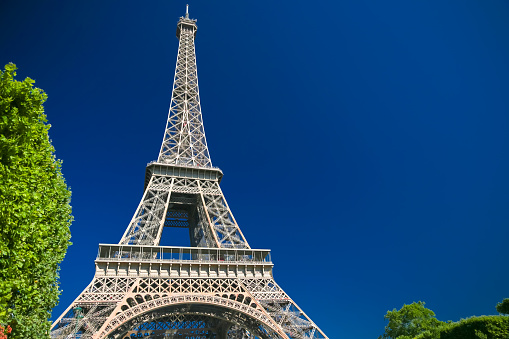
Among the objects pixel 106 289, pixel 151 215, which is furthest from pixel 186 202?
pixel 106 289

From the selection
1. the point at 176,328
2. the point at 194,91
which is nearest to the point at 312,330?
the point at 176,328

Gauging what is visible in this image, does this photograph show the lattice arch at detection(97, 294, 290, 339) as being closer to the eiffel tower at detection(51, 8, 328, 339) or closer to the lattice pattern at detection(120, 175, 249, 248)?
the eiffel tower at detection(51, 8, 328, 339)

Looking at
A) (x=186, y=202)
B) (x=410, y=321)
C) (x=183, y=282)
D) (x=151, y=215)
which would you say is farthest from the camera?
(x=186, y=202)

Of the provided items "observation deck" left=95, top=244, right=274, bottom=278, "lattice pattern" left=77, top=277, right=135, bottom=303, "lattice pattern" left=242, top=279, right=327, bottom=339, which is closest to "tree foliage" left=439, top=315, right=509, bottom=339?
"lattice pattern" left=242, top=279, right=327, bottom=339

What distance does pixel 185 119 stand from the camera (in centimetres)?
3844

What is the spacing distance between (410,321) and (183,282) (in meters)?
21.4

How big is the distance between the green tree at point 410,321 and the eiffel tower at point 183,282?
12717mm

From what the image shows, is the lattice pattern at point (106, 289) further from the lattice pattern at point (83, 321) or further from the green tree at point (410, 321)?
the green tree at point (410, 321)

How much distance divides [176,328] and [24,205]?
26.2m

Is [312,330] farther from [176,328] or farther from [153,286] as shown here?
[176,328]

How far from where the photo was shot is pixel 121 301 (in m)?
20.3

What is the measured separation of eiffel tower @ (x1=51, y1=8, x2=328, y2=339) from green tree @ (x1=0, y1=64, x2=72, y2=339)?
818 cm

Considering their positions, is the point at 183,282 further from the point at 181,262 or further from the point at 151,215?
the point at 151,215

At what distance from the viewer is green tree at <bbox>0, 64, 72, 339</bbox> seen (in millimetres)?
8602
